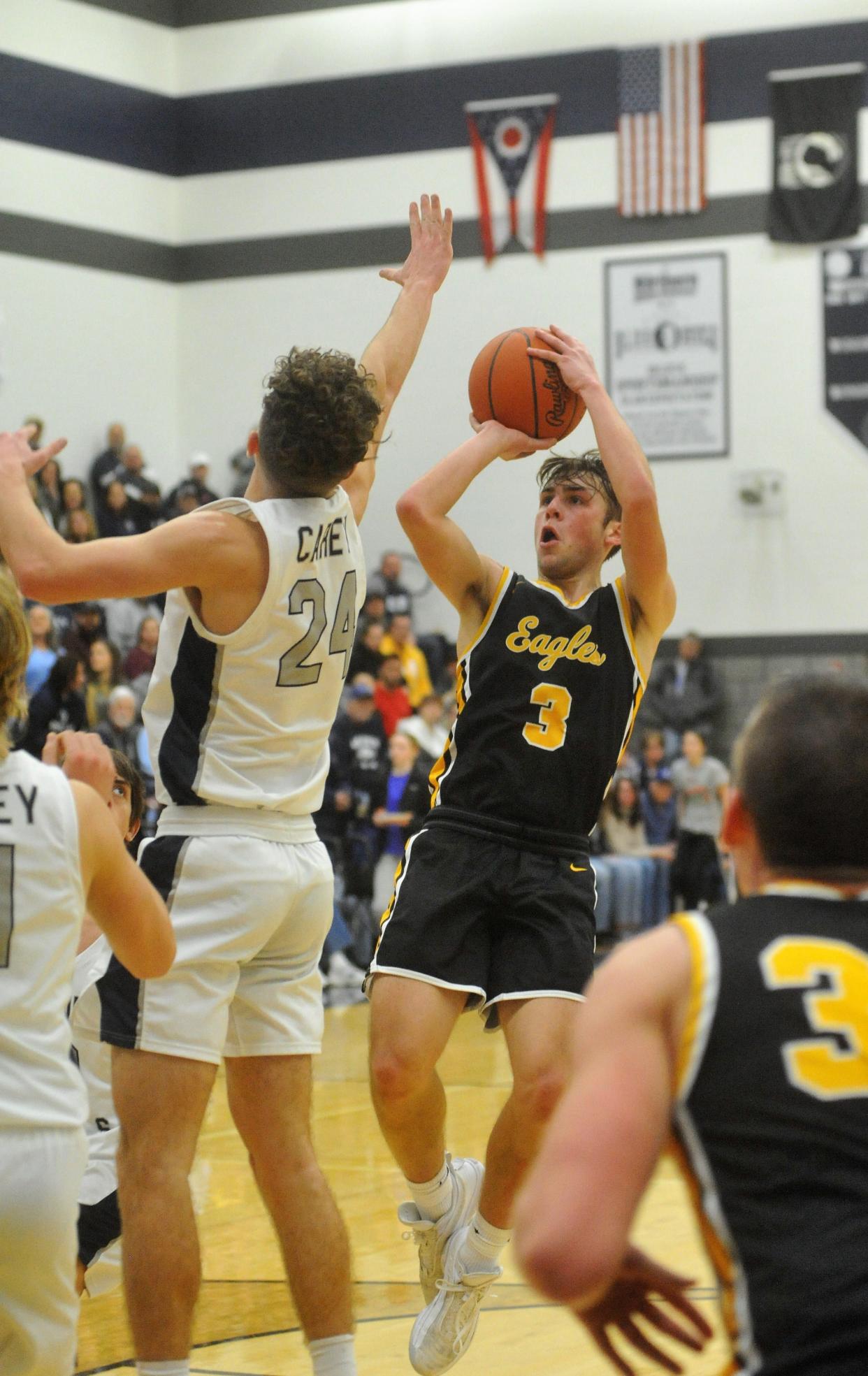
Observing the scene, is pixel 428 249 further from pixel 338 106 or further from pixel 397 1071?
pixel 338 106

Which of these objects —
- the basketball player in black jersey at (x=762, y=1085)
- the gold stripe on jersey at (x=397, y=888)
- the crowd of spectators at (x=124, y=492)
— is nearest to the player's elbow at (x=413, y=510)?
the gold stripe on jersey at (x=397, y=888)

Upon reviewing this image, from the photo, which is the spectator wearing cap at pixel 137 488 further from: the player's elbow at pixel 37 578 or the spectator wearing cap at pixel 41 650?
the player's elbow at pixel 37 578

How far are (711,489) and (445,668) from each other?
11.0ft

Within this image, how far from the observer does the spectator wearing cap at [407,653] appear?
15516 millimetres

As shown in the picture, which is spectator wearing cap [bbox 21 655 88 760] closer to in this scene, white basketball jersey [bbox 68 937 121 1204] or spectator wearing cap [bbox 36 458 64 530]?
spectator wearing cap [bbox 36 458 64 530]

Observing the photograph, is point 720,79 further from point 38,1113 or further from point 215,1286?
point 38,1113

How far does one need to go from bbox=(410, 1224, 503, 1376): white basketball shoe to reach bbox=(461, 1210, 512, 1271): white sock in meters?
0.01

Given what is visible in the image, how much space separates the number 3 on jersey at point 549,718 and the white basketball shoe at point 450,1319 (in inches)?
47.5

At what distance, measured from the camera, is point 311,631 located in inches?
133

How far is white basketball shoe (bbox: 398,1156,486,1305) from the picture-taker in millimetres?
4160

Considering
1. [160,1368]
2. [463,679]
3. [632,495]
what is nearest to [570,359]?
[632,495]

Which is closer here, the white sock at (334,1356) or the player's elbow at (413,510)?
the white sock at (334,1356)

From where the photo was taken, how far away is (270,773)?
11.1ft

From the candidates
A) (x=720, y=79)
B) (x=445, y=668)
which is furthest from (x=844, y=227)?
(x=445, y=668)
